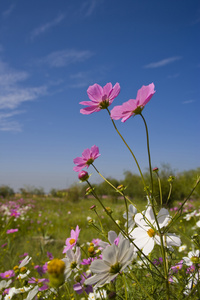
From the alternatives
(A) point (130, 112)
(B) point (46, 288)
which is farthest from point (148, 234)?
(B) point (46, 288)

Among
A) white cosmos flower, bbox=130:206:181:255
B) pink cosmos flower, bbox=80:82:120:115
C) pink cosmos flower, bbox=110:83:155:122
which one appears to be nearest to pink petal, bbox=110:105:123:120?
pink cosmos flower, bbox=110:83:155:122

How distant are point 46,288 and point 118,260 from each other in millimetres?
895

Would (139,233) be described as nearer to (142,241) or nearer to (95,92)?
(142,241)

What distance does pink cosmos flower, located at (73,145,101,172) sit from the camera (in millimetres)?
790

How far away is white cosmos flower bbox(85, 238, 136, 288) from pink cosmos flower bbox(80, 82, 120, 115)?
416mm

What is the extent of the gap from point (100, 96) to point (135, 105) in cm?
18

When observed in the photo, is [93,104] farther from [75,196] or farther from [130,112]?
[75,196]

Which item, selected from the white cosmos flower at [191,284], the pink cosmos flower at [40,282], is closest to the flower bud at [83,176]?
the white cosmos flower at [191,284]

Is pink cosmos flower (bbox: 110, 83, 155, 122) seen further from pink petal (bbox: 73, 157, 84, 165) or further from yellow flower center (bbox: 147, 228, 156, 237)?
yellow flower center (bbox: 147, 228, 156, 237)

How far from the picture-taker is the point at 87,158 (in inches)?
31.4

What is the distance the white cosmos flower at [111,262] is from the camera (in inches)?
22.4

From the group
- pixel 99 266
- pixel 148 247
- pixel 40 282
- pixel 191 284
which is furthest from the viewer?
pixel 40 282

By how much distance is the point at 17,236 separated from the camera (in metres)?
4.19

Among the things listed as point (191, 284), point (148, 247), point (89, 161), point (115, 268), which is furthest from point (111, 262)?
point (191, 284)
